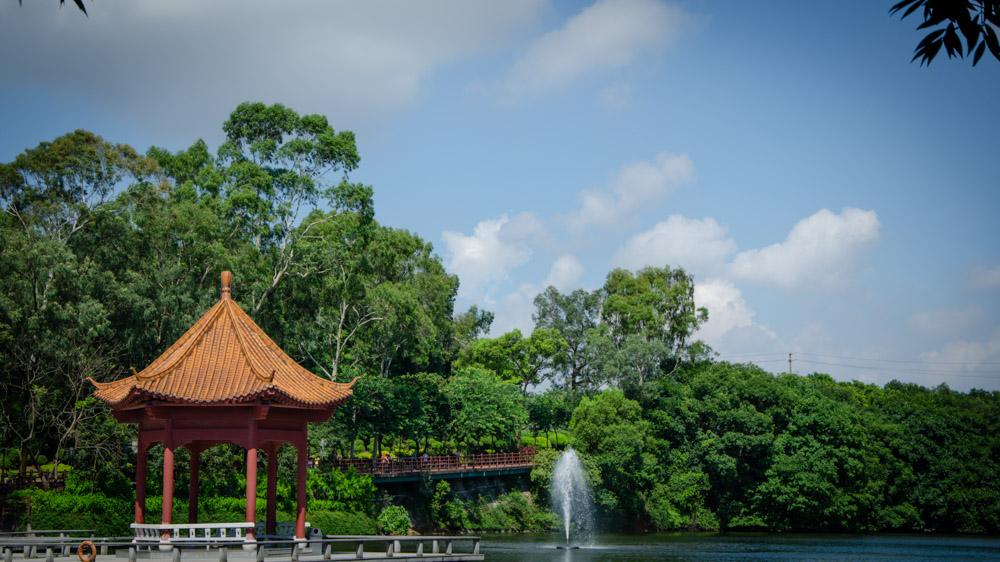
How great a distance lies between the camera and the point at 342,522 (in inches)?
1656

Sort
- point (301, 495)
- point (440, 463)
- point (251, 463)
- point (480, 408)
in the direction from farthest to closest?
1. point (480, 408)
2. point (440, 463)
3. point (301, 495)
4. point (251, 463)

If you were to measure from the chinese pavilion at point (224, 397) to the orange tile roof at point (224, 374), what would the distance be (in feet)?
0.07

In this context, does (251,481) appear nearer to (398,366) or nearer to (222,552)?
(222,552)

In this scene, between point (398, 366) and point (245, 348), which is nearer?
point (245, 348)

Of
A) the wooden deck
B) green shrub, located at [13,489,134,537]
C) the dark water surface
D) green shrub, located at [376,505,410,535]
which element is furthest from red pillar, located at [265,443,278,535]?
green shrub, located at [376,505,410,535]

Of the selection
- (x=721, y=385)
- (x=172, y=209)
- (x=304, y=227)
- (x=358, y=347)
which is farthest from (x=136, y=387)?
(x=721, y=385)

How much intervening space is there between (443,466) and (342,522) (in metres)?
11.8

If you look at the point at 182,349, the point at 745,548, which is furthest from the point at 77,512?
the point at 745,548

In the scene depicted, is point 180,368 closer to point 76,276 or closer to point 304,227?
point 76,276

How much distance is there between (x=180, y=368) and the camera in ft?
70.0

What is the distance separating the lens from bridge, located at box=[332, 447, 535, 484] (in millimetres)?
48844

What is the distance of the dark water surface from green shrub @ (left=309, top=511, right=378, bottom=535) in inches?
204

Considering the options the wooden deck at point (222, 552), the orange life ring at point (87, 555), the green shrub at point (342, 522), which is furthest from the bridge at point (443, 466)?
the orange life ring at point (87, 555)

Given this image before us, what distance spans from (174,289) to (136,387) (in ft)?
56.4
